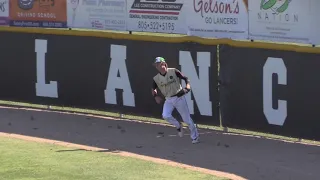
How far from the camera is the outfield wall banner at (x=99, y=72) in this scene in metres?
14.3

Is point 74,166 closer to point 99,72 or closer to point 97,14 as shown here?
point 99,72

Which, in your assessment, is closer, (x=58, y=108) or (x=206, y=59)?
(x=206, y=59)

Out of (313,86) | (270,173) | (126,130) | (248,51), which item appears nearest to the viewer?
(270,173)

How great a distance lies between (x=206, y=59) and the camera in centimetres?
1414

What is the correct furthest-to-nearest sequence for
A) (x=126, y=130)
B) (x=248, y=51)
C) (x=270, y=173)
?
(x=126, y=130)
(x=248, y=51)
(x=270, y=173)

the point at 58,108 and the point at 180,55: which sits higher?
the point at 180,55

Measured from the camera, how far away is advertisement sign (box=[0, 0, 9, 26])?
18344mm

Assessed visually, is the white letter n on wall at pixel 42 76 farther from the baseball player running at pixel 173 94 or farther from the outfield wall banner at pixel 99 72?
the baseball player running at pixel 173 94

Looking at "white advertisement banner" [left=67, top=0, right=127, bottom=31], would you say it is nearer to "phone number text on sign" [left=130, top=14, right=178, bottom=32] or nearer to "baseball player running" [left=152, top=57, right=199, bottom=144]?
"phone number text on sign" [left=130, top=14, right=178, bottom=32]

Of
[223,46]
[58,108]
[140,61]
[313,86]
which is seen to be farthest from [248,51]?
[58,108]

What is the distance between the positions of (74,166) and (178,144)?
2.62 metres

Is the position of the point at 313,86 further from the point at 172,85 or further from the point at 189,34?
the point at 189,34

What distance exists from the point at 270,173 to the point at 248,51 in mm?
3482

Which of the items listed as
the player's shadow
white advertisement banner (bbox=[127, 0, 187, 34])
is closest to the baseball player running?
the player's shadow
